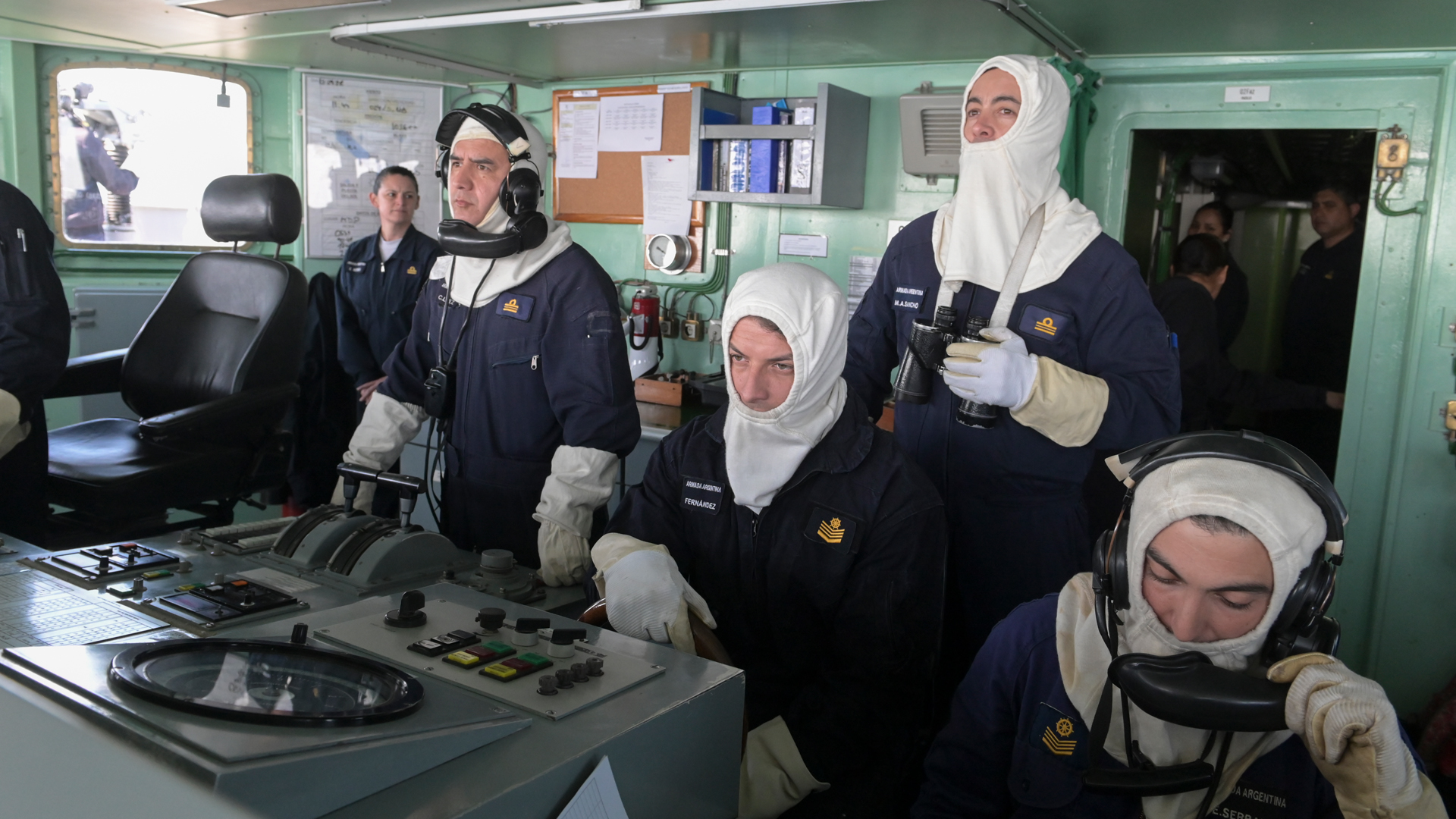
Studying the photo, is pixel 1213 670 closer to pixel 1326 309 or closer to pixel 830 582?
pixel 830 582

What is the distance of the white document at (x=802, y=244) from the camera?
13.5 feet

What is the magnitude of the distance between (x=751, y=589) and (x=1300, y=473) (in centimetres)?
89

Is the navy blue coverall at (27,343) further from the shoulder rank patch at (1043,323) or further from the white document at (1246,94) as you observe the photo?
the white document at (1246,94)

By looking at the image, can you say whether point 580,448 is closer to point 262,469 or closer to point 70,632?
point 70,632

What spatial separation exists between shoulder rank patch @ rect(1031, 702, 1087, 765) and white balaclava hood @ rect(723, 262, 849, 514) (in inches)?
23.1

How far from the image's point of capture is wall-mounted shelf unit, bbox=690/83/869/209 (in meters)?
3.69

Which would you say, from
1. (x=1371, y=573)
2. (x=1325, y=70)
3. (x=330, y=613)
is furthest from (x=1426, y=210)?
(x=330, y=613)

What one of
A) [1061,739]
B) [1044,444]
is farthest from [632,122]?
[1061,739]

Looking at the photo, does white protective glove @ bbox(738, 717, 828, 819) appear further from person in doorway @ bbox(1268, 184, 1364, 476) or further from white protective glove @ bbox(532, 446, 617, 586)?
person in doorway @ bbox(1268, 184, 1364, 476)

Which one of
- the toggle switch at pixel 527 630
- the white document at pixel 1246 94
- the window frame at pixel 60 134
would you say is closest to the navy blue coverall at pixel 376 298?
the window frame at pixel 60 134

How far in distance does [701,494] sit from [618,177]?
9.94 ft

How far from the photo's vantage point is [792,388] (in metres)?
1.74

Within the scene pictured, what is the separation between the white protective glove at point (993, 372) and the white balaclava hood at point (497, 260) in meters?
1.02

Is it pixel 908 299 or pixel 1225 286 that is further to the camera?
pixel 1225 286
